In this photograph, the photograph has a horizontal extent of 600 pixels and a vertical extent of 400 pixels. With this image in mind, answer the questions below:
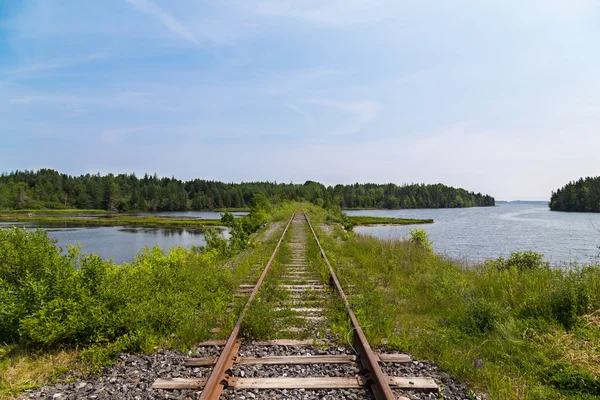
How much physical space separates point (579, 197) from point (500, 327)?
12643 centimetres

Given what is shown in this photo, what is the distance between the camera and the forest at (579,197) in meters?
95.2

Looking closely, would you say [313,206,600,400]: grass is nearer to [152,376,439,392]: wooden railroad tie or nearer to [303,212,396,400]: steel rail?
[303,212,396,400]: steel rail

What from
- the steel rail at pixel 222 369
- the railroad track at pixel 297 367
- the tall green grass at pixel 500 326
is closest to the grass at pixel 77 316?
the steel rail at pixel 222 369

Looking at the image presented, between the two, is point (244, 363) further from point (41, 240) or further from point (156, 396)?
point (41, 240)

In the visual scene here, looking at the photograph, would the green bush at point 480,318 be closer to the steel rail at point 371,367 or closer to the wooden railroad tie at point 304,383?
the steel rail at point 371,367

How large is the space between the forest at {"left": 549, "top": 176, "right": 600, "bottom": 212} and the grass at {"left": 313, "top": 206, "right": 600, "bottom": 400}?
11497 centimetres

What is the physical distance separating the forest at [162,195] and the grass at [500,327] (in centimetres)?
9568

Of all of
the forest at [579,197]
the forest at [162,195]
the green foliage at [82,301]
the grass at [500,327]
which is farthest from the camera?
the forest at [162,195]

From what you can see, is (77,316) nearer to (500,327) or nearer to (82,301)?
(82,301)

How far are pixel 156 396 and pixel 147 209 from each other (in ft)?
457

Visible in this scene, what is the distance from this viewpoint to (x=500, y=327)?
459cm

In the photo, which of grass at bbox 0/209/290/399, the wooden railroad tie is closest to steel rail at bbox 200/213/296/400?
the wooden railroad tie

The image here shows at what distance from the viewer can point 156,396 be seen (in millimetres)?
3189

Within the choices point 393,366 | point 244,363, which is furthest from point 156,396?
point 393,366
